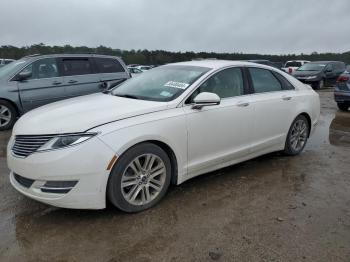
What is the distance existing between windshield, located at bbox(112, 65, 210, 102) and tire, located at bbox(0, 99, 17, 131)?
3.98 meters

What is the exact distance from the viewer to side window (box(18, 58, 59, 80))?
26.9ft

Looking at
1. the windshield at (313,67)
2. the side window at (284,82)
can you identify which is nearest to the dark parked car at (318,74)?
the windshield at (313,67)

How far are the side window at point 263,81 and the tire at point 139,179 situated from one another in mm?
1944

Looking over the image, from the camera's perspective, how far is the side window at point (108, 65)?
366 inches

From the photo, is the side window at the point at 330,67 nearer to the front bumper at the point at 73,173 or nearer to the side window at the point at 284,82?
the side window at the point at 284,82

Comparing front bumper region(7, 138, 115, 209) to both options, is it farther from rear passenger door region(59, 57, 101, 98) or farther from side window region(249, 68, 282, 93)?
rear passenger door region(59, 57, 101, 98)

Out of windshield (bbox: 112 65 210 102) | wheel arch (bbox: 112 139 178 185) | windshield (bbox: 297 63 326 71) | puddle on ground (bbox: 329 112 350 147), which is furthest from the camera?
windshield (bbox: 297 63 326 71)

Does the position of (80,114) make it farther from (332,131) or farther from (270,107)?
(332,131)

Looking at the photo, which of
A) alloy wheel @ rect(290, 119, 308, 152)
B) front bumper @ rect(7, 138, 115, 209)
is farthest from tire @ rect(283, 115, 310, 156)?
front bumper @ rect(7, 138, 115, 209)

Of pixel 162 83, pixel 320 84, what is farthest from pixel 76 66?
pixel 320 84

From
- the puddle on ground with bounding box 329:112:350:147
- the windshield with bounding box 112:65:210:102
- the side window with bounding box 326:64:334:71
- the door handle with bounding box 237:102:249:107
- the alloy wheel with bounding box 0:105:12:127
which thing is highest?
the windshield with bounding box 112:65:210:102

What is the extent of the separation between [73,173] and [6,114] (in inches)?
215

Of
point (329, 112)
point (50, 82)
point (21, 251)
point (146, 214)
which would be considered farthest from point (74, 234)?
point (329, 112)

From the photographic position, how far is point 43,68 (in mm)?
8328
